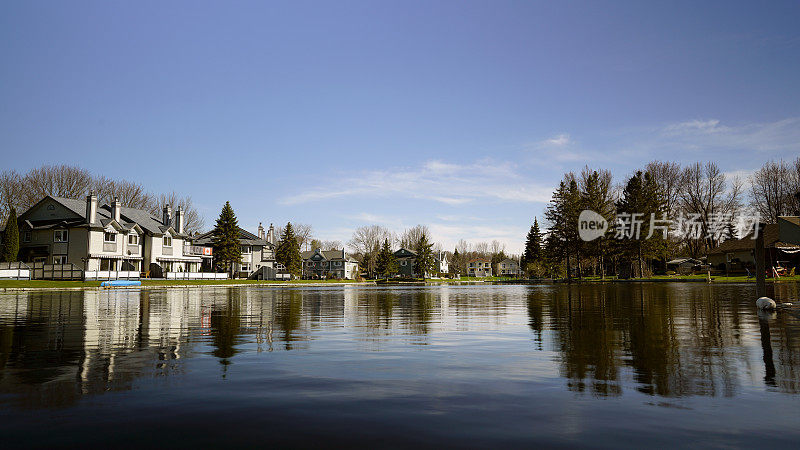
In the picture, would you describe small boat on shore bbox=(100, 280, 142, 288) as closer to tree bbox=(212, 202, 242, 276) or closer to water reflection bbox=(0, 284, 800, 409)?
tree bbox=(212, 202, 242, 276)

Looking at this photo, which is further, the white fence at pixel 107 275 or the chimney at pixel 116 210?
the chimney at pixel 116 210

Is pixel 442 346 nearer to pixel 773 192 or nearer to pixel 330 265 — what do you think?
pixel 773 192

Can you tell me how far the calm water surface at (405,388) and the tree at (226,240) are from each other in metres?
70.8

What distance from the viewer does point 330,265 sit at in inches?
5502

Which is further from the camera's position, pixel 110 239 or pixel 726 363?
pixel 110 239

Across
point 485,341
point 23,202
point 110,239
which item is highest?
point 23,202

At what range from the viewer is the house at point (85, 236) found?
61.9 metres

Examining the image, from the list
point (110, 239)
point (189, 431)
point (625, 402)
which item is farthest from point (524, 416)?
point (110, 239)

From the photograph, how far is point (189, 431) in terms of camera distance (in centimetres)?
423

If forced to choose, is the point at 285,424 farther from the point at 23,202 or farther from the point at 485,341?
the point at 23,202

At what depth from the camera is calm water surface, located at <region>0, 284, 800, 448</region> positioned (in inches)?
164

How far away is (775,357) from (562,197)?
7200 cm

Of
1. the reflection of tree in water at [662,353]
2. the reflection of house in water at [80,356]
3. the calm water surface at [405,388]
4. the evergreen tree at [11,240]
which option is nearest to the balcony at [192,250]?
the evergreen tree at [11,240]

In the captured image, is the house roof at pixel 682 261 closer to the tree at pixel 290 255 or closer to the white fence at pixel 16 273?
the tree at pixel 290 255
